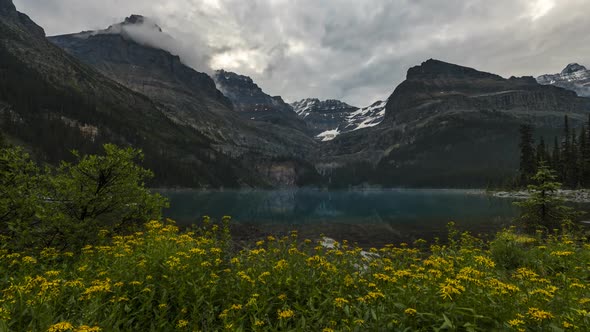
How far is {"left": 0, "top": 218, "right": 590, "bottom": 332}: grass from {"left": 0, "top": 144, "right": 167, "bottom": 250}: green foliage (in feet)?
4.48

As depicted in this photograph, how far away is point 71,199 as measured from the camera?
12.1 meters

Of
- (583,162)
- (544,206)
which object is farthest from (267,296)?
(583,162)

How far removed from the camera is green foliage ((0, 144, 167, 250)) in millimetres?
10805

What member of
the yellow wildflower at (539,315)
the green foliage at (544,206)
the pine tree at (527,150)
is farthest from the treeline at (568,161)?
the yellow wildflower at (539,315)

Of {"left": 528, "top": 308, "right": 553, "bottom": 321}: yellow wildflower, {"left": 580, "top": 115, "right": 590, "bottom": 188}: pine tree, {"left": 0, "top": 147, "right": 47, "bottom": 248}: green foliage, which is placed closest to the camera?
{"left": 528, "top": 308, "right": 553, "bottom": 321}: yellow wildflower

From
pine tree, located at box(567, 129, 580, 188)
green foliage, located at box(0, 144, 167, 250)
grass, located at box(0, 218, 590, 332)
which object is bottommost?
grass, located at box(0, 218, 590, 332)

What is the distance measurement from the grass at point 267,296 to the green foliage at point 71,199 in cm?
136

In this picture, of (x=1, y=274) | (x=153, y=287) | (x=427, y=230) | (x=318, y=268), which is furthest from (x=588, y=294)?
(x=427, y=230)

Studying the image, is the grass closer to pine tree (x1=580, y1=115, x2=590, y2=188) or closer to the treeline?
the treeline

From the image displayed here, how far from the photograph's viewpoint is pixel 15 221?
10977 mm

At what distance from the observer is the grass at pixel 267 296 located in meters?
5.60

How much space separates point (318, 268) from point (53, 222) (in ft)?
30.6

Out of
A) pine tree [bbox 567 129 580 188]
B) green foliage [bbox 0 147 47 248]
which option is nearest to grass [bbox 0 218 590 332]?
green foliage [bbox 0 147 47 248]

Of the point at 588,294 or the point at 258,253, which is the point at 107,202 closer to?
the point at 258,253
